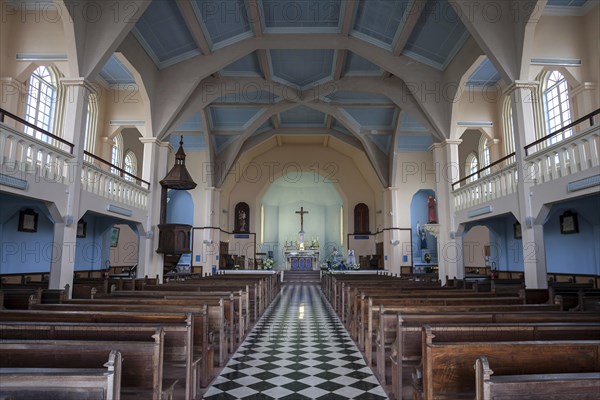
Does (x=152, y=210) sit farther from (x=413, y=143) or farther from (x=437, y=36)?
(x=413, y=143)

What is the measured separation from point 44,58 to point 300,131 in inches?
542

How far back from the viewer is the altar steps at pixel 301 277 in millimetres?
21734

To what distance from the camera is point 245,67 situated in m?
14.8

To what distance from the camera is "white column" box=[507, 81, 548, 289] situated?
8211mm

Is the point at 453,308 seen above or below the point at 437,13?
below

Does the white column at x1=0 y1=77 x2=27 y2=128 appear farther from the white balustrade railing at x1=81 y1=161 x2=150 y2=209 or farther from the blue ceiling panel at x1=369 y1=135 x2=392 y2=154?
the blue ceiling panel at x1=369 y1=135 x2=392 y2=154

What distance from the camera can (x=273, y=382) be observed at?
4.83 m

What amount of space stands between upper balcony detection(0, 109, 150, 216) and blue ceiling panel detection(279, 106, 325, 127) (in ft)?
35.0

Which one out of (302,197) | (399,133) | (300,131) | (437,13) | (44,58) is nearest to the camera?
(44,58)

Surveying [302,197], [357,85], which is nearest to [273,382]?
→ [357,85]

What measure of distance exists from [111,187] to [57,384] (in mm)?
9354

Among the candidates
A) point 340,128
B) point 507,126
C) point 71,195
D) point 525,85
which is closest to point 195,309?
point 71,195

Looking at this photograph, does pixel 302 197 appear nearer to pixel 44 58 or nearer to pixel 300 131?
pixel 300 131

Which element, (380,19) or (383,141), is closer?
(380,19)
